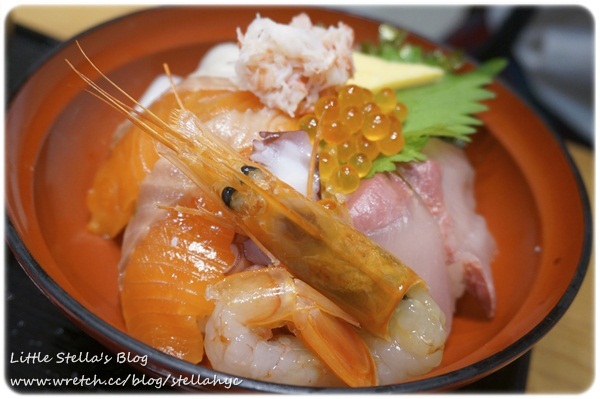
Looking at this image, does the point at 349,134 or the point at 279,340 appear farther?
the point at 349,134

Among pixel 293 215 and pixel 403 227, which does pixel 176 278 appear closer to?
pixel 293 215

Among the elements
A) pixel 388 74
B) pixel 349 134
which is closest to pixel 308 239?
pixel 349 134

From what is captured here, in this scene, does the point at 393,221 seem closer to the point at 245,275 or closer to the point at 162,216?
the point at 245,275

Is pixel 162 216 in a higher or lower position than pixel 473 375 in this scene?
higher

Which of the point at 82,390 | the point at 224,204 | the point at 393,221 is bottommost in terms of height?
the point at 82,390

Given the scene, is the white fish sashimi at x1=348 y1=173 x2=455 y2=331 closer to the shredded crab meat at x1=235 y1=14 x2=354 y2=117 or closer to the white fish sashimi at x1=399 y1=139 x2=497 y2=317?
the white fish sashimi at x1=399 y1=139 x2=497 y2=317

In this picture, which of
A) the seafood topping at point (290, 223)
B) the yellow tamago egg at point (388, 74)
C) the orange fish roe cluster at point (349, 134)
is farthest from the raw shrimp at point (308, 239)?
the yellow tamago egg at point (388, 74)

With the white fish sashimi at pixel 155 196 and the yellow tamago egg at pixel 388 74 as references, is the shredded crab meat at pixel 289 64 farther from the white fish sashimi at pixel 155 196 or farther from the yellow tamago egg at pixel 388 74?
the white fish sashimi at pixel 155 196

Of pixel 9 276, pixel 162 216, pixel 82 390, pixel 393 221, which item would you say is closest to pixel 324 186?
pixel 393 221
